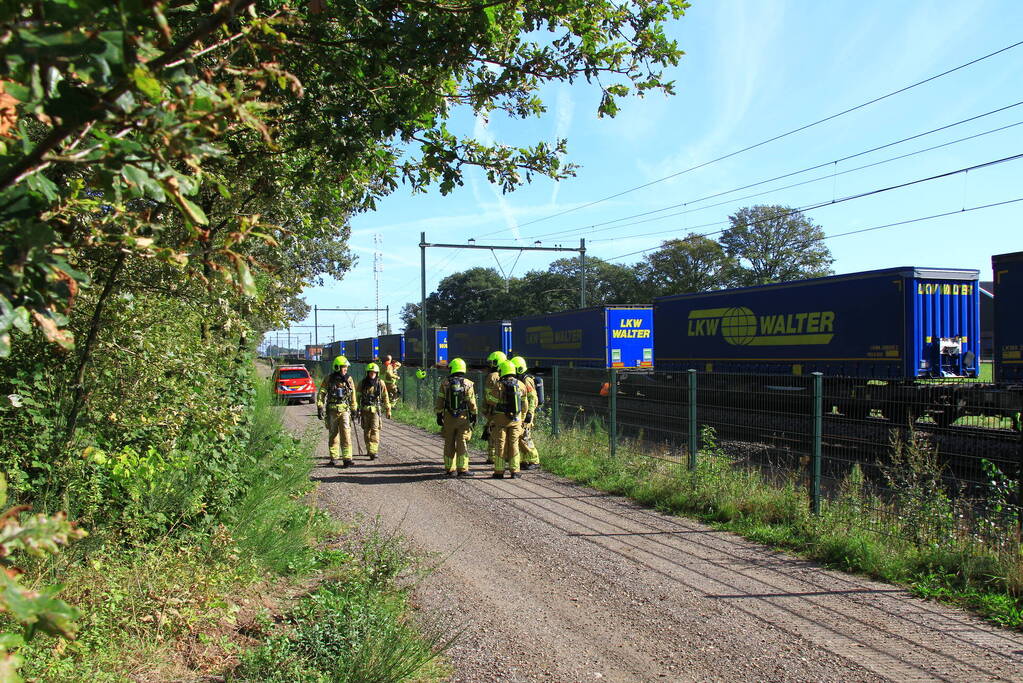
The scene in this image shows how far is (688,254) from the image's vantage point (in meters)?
59.7

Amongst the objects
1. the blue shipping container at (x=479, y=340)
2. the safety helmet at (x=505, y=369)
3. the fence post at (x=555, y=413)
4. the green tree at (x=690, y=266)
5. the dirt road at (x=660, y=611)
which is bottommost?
the dirt road at (x=660, y=611)

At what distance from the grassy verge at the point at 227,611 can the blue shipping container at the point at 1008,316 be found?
473 inches

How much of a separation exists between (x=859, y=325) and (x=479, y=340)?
2507 centimetres

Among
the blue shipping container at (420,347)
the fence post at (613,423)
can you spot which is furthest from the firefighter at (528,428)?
the blue shipping container at (420,347)

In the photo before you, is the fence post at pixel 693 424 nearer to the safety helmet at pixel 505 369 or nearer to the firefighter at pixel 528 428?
the firefighter at pixel 528 428

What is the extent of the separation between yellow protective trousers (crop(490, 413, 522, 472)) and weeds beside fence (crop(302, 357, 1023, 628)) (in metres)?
0.85

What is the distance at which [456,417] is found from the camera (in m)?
10.3

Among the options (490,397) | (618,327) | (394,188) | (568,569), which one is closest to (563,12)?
(394,188)

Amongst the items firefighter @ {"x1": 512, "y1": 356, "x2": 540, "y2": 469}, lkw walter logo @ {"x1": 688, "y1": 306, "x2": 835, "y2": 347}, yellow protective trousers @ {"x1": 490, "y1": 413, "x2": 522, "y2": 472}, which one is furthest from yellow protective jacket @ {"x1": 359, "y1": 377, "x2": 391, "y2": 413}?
lkw walter logo @ {"x1": 688, "y1": 306, "x2": 835, "y2": 347}

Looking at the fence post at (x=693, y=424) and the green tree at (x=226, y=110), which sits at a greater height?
the green tree at (x=226, y=110)

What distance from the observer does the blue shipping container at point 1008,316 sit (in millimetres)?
12523

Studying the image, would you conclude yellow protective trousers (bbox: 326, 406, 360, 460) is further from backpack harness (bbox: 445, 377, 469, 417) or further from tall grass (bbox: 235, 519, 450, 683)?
tall grass (bbox: 235, 519, 450, 683)

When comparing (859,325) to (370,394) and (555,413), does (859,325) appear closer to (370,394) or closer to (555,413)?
(555,413)

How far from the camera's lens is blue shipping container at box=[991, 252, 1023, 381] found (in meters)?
12.5
